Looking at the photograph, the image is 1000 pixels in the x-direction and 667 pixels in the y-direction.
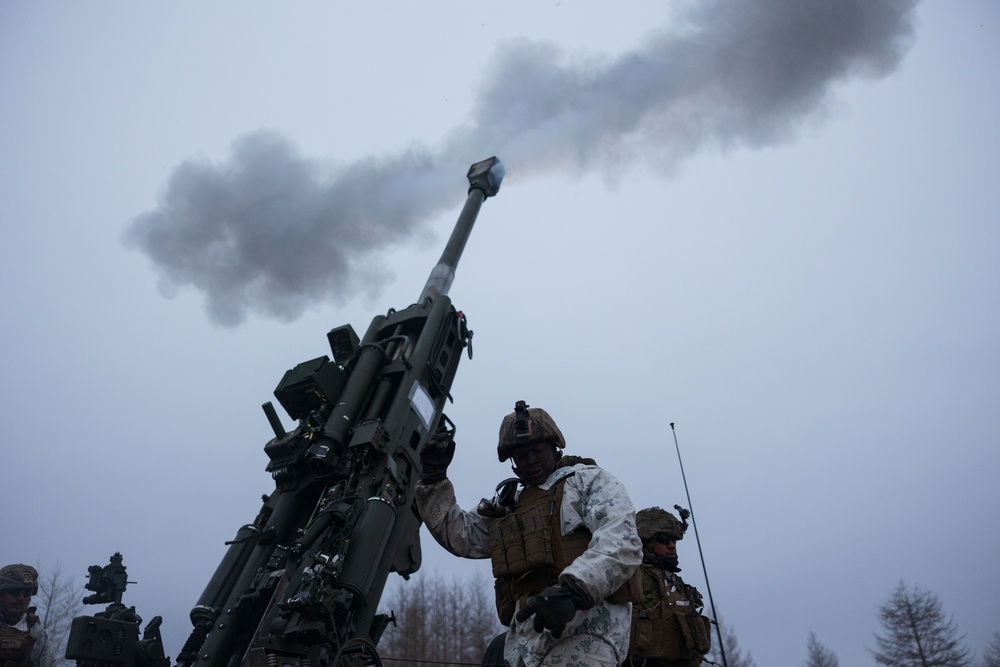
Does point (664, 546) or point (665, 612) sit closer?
point (665, 612)

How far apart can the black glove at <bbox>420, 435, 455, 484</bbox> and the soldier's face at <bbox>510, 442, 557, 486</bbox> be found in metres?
0.39

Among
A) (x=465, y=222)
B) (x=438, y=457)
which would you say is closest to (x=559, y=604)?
(x=438, y=457)

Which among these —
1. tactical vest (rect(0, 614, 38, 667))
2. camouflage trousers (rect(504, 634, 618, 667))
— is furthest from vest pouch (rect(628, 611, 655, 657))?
tactical vest (rect(0, 614, 38, 667))

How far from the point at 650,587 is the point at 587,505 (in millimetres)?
2611

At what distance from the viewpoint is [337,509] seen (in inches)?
289

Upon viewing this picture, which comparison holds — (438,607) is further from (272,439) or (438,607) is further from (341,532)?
(341,532)

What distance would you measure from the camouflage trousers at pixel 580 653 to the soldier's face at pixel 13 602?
5.72m

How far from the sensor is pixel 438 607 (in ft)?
96.4

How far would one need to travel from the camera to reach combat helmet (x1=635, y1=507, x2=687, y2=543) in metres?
6.05

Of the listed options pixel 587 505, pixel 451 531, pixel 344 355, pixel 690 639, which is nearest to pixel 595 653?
pixel 587 505

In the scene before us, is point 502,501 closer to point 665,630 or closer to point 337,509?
point 665,630

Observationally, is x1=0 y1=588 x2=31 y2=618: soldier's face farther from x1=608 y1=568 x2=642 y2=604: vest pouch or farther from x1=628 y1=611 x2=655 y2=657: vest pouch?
x1=608 y1=568 x2=642 y2=604: vest pouch

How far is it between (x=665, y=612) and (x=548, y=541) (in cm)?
252

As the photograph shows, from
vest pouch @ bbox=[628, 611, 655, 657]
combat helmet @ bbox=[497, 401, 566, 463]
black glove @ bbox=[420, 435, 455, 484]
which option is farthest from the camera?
vest pouch @ bbox=[628, 611, 655, 657]
